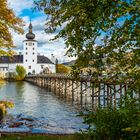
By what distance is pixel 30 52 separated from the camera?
153 m

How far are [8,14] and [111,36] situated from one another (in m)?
14.5

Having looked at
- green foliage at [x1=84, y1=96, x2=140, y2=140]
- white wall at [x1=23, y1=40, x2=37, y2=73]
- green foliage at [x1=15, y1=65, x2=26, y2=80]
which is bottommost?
green foliage at [x1=84, y1=96, x2=140, y2=140]

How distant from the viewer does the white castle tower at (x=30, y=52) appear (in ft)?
491

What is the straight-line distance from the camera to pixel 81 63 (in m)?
7.27

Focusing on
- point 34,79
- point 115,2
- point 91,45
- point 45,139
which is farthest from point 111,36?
point 34,79

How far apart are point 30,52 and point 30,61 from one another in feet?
16.2

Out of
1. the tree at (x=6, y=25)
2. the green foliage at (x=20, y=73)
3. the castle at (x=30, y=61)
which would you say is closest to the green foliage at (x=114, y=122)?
the tree at (x=6, y=25)

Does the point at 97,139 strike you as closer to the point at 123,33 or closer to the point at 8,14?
the point at 123,33

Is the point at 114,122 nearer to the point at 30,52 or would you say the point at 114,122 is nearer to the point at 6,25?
the point at 6,25

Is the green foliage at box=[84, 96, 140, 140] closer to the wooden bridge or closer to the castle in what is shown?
the wooden bridge

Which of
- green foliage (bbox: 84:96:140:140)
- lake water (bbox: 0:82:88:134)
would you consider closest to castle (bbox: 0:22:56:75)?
lake water (bbox: 0:82:88:134)

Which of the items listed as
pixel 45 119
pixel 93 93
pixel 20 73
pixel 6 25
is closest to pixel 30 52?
pixel 20 73

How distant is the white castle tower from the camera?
150 m

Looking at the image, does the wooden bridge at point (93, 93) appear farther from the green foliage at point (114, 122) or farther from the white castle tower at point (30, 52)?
the white castle tower at point (30, 52)
